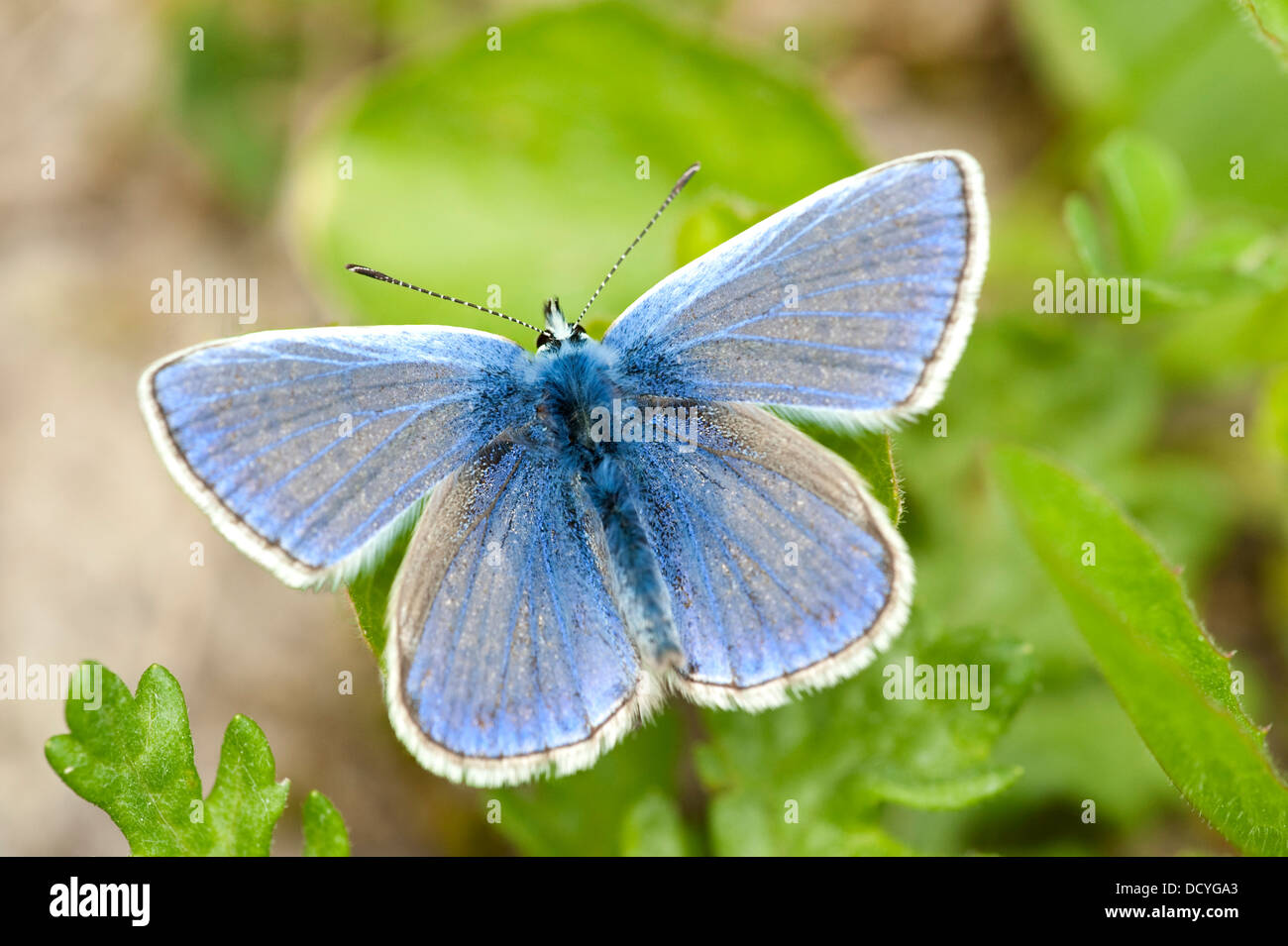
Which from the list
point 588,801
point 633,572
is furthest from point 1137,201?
point 588,801

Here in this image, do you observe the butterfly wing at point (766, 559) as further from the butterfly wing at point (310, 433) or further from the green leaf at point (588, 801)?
the green leaf at point (588, 801)

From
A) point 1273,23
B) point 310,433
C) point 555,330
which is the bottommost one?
point 310,433

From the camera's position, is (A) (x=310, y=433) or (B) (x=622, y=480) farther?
(B) (x=622, y=480)

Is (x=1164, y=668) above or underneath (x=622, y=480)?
underneath

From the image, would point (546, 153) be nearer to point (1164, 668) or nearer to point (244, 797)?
point (244, 797)

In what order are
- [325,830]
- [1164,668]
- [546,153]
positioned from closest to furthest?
[1164,668] → [325,830] → [546,153]

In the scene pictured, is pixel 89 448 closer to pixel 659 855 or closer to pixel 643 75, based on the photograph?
pixel 643 75

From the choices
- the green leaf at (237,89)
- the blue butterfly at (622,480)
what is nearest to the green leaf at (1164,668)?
the blue butterfly at (622,480)
